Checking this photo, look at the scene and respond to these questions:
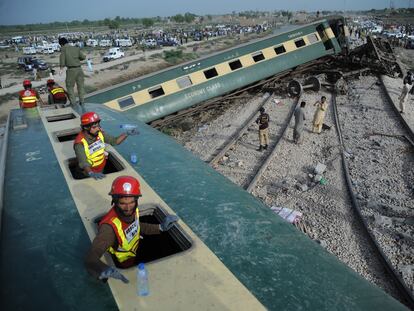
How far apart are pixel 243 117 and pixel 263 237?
10818 mm

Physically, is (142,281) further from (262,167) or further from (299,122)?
(299,122)

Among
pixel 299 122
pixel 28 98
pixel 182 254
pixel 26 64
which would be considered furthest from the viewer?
pixel 26 64

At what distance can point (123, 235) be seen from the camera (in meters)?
3.01

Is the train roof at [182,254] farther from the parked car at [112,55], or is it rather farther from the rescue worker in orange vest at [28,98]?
the parked car at [112,55]

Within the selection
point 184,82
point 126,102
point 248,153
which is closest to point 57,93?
point 126,102

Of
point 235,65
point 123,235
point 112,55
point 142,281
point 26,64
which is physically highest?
point 26,64

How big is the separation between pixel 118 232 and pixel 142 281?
559mm

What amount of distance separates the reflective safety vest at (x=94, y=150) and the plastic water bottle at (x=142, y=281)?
2.60 m

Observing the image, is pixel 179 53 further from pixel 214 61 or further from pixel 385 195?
pixel 385 195

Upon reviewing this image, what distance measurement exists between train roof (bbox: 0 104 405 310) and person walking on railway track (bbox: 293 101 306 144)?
20.9 feet

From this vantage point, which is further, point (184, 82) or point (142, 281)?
point (184, 82)

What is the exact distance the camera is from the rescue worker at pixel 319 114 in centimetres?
1116

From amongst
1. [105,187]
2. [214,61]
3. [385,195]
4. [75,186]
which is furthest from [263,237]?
[214,61]

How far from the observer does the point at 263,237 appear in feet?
11.4
